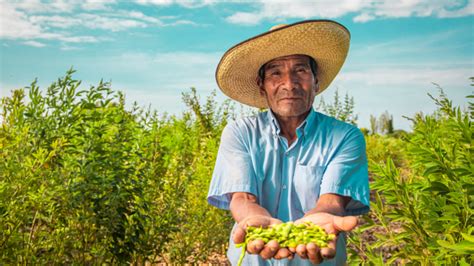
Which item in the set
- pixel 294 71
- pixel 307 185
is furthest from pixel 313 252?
pixel 294 71

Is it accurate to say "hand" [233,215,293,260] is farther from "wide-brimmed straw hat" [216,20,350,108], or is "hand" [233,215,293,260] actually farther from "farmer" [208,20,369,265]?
"wide-brimmed straw hat" [216,20,350,108]

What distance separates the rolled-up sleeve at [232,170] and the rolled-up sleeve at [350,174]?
399 mm

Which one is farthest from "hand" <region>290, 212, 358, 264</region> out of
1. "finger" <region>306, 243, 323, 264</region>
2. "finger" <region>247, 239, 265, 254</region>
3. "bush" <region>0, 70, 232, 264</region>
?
"bush" <region>0, 70, 232, 264</region>

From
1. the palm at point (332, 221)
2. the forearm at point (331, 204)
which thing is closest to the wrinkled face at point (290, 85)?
the forearm at point (331, 204)

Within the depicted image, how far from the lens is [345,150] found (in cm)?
287

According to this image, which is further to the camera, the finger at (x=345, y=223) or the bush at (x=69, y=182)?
the bush at (x=69, y=182)

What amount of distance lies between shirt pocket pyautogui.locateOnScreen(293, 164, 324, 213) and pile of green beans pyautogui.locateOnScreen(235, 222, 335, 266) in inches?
18.2

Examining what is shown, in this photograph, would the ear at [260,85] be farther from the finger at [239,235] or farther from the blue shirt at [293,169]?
the finger at [239,235]

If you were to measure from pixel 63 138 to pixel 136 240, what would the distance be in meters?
0.93

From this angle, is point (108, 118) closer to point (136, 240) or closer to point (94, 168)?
point (94, 168)

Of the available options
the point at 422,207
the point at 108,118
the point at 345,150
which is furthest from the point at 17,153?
the point at 422,207

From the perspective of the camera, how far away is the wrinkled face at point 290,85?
2.87m

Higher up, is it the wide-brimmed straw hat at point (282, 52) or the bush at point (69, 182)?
the wide-brimmed straw hat at point (282, 52)

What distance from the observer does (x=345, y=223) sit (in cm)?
222
